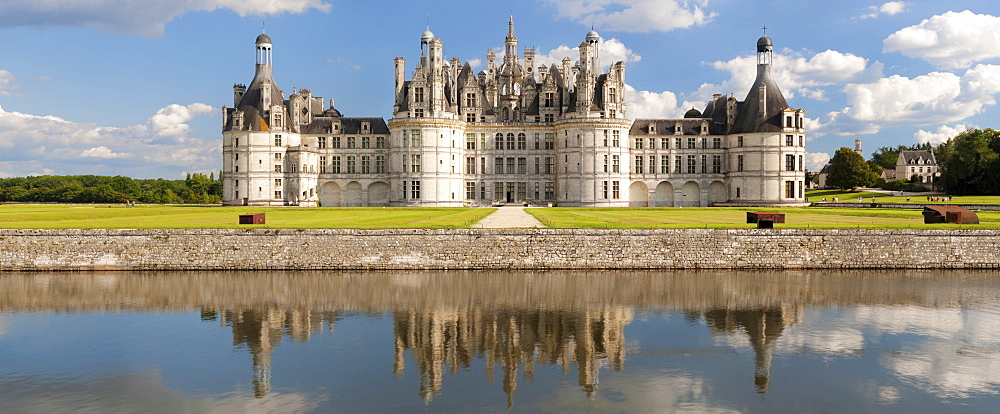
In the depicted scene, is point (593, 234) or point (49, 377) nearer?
point (49, 377)

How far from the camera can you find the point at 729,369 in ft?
51.7

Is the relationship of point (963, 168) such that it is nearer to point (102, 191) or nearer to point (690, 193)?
point (690, 193)

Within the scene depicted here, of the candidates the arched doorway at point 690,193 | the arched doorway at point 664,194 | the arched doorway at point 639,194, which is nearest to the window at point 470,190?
the arched doorway at point 639,194

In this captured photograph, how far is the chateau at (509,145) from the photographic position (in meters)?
68.4

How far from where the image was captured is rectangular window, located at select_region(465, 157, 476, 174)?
240ft

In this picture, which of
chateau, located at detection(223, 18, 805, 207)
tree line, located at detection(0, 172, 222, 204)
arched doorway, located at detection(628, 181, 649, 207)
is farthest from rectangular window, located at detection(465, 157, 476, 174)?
tree line, located at detection(0, 172, 222, 204)

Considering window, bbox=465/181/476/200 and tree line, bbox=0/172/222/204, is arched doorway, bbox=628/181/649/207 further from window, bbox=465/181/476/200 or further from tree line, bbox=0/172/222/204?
tree line, bbox=0/172/222/204

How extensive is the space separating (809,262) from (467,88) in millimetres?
46947

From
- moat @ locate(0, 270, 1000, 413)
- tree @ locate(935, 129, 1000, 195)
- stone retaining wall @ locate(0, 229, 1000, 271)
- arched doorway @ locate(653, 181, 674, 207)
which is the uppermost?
tree @ locate(935, 129, 1000, 195)

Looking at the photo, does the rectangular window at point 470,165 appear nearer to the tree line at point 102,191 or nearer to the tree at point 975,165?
the tree line at point 102,191

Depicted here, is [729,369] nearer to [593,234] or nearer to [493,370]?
[493,370]

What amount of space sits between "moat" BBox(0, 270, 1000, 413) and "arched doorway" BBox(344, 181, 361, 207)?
46.4m

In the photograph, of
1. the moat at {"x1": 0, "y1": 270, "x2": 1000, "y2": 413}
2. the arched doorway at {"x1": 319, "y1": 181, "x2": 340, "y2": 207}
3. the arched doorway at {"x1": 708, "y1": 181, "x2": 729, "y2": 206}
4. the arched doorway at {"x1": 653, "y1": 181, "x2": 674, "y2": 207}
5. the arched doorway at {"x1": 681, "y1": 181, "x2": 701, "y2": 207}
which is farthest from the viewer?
the arched doorway at {"x1": 319, "y1": 181, "x2": 340, "y2": 207}

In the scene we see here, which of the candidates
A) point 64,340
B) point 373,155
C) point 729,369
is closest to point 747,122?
point 373,155
